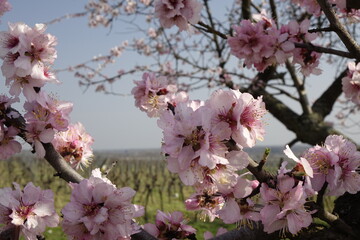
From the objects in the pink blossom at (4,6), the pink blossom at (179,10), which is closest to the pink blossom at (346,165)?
the pink blossom at (179,10)

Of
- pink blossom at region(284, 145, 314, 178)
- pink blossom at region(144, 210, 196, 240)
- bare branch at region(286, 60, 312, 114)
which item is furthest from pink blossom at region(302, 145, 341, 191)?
bare branch at region(286, 60, 312, 114)

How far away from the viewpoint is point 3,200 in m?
1.40

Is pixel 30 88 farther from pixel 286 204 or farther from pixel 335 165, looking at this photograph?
pixel 335 165

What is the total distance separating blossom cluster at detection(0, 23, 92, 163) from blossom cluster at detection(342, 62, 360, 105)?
173 centimetres

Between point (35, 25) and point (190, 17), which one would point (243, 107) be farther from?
point (190, 17)

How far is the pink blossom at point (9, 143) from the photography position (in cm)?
158

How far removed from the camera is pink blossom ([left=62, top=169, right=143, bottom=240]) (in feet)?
4.11

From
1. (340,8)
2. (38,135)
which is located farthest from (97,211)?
(340,8)

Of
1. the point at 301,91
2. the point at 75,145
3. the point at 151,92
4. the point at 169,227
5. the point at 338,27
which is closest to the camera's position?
the point at 169,227

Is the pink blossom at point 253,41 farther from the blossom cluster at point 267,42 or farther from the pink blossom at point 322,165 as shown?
the pink blossom at point 322,165

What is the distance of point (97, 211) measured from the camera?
128cm

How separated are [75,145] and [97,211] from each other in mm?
687

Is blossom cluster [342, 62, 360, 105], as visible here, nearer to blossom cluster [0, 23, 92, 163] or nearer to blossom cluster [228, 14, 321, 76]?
blossom cluster [228, 14, 321, 76]

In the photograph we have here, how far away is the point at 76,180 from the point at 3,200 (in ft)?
0.83
